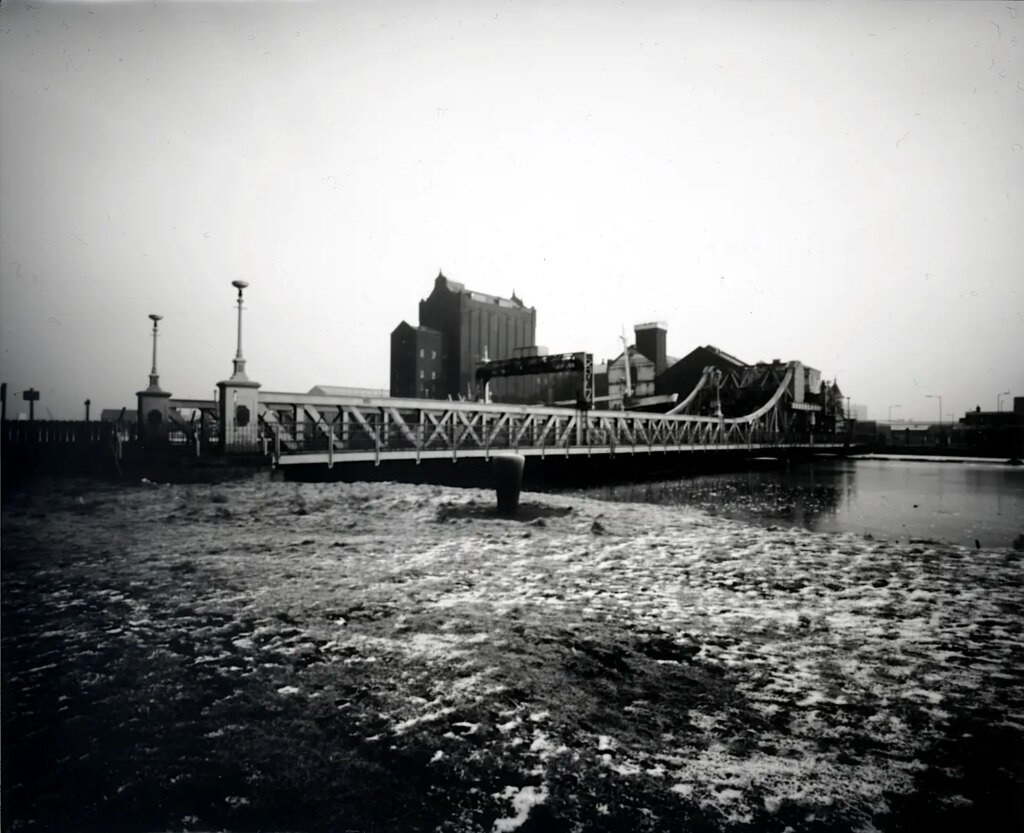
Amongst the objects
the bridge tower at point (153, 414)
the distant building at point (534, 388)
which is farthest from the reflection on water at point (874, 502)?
the distant building at point (534, 388)

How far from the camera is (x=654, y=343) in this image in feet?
194

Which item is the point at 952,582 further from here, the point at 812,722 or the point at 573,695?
the point at 573,695

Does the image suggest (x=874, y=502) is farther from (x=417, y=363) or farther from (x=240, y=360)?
(x=417, y=363)

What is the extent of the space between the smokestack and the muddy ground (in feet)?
177

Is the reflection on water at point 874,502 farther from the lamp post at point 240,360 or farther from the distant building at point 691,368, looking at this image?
the distant building at point 691,368

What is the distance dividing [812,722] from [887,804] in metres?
0.59

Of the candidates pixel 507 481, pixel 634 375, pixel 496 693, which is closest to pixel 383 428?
pixel 507 481

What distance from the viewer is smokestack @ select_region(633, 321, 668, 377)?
193ft

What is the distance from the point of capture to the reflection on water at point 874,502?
12.9 meters

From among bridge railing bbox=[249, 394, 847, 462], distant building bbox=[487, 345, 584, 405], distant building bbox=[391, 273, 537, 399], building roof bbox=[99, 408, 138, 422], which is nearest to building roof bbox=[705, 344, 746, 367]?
distant building bbox=[487, 345, 584, 405]

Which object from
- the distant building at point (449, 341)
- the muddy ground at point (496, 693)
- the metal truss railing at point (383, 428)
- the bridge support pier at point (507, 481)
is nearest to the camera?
the muddy ground at point (496, 693)

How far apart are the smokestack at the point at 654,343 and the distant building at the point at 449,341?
602 inches

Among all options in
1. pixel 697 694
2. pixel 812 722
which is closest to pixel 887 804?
pixel 812 722

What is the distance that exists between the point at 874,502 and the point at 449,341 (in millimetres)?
46725
